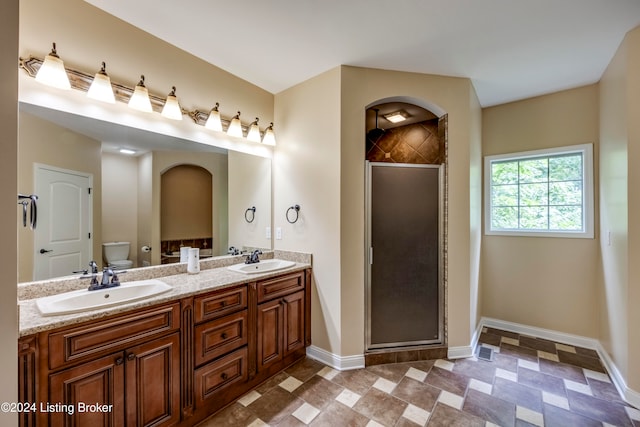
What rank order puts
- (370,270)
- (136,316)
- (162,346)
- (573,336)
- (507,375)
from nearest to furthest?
(136,316) < (162,346) < (507,375) < (370,270) < (573,336)

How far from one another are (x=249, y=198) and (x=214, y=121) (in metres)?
0.80

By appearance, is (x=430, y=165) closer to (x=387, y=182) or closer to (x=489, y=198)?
(x=387, y=182)

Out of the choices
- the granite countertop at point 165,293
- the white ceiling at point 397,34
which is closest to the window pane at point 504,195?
the white ceiling at point 397,34

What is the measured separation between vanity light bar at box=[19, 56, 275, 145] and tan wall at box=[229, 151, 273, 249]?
0.44 meters

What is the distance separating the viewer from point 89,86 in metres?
1.68

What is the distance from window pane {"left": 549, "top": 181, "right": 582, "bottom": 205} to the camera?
2.83m

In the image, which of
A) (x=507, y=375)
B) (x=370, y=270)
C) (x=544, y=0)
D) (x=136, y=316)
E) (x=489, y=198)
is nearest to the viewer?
(x=136, y=316)

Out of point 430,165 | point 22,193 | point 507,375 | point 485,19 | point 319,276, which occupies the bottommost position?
point 507,375

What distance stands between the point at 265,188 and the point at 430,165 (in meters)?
1.66

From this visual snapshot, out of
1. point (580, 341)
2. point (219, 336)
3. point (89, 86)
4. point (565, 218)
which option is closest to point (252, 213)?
point (219, 336)

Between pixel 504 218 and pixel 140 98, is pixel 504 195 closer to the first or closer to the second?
pixel 504 218

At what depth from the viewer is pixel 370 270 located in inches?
96.2

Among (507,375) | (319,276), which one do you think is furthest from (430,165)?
(507,375)

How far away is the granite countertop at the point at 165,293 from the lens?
1.16 m
